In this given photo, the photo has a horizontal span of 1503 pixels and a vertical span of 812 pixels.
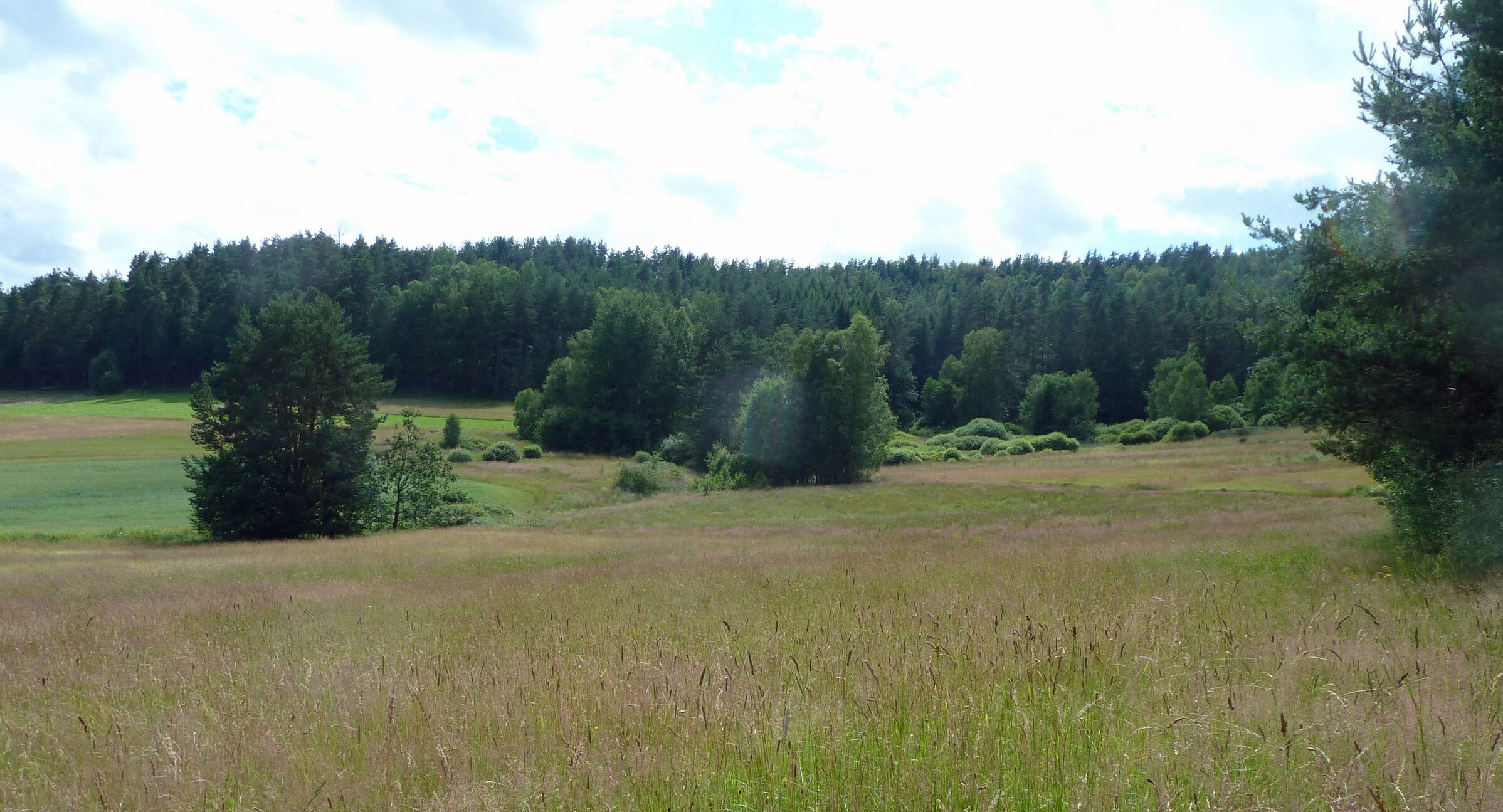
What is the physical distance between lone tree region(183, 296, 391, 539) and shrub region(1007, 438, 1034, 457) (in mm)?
61041

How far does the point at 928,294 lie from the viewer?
175375mm

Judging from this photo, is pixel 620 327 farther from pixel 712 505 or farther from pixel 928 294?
pixel 928 294

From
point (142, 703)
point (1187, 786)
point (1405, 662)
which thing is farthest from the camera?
point (142, 703)

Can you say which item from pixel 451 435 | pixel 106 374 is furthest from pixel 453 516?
pixel 106 374

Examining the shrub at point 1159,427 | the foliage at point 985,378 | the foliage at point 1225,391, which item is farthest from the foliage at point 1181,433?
the foliage at point 985,378

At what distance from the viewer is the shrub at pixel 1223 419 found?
88.8 metres

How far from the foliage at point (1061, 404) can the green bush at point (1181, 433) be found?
54.7 ft

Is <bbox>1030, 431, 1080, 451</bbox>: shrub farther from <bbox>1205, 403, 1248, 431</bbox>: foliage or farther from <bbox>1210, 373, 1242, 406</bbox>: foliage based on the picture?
<bbox>1210, 373, 1242, 406</bbox>: foliage

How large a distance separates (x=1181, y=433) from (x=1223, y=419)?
33.3ft

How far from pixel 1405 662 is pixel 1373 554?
8.05m

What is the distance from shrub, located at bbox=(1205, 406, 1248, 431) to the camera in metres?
88.8

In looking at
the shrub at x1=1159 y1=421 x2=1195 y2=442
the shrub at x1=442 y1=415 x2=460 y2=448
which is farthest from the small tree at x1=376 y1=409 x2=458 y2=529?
the shrub at x1=1159 y1=421 x2=1195 y2=442

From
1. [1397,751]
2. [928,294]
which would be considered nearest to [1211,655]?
[1397,751]

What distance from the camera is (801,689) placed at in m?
5.32
